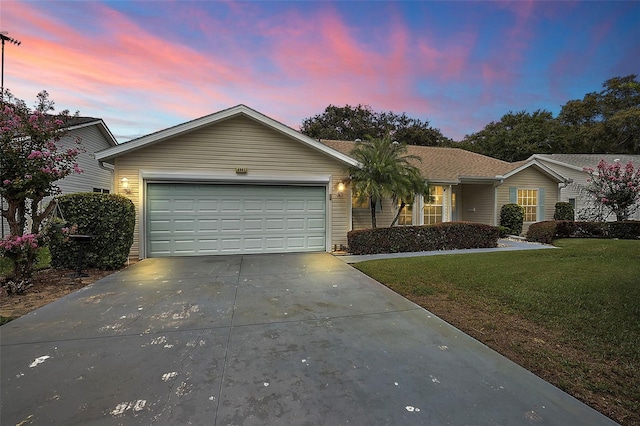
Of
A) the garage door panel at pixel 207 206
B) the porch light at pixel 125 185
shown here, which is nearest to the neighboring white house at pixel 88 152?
the porch light at pixel 125 185

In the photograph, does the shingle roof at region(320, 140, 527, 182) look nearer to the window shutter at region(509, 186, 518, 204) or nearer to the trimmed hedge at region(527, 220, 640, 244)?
the window shutter at region(509, 186, 518, 204)

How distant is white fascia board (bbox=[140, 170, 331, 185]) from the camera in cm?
851

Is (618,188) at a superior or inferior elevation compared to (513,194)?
superior

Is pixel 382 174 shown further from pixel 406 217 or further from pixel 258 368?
pixel 258 368

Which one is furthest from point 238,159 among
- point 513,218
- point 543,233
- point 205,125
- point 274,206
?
point 513,218

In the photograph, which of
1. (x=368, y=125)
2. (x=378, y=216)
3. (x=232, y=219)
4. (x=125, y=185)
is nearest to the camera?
(x=125, y=185)

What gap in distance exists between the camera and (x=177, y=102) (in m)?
13.1

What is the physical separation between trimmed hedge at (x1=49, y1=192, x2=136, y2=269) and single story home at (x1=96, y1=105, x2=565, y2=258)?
1.48 metres

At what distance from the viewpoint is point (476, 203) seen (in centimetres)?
1434

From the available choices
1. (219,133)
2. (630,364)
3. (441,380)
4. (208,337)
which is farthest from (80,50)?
(630,364)

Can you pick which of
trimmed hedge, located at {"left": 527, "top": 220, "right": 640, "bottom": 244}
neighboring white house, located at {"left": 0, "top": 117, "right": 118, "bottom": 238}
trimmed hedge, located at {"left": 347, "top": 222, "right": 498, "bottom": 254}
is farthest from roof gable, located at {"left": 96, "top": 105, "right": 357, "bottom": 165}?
trimmed hedge, located at {"left": 527, "top": 220, "right": 640, "bottom": 244}

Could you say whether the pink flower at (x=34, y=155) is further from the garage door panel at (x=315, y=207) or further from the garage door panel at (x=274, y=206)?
the garage door panel at (x=315, y=207)

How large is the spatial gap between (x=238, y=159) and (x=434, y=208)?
842cm

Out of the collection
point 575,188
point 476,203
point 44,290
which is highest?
point 575,188
